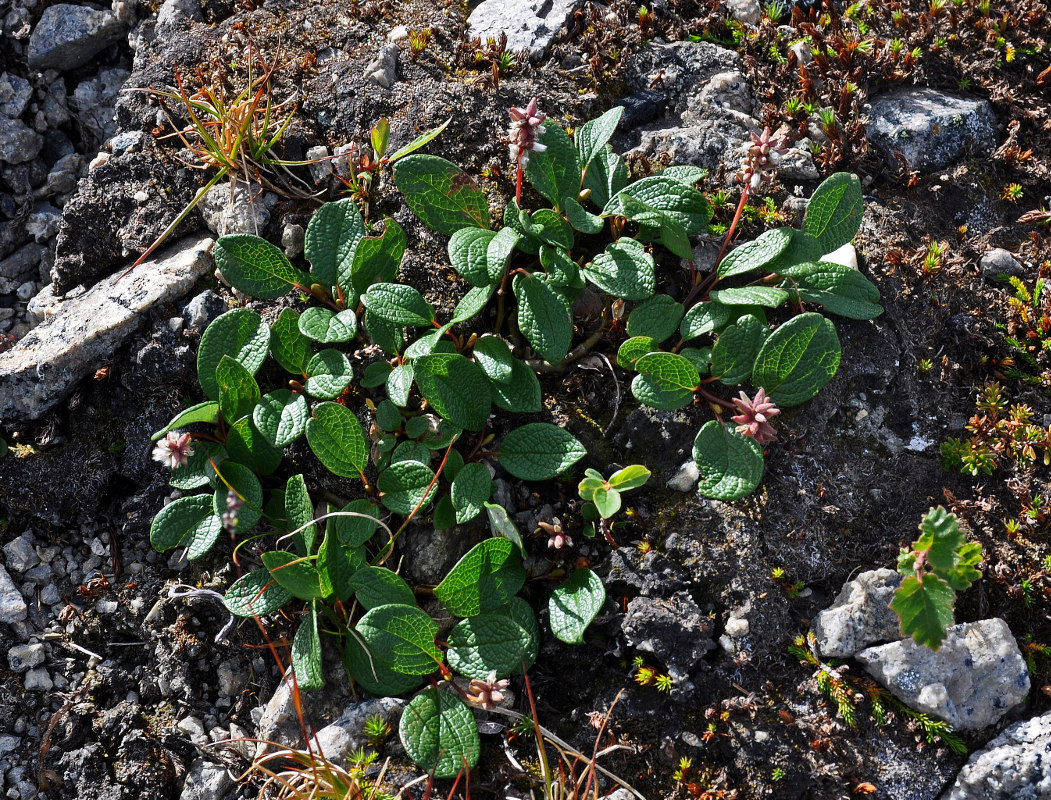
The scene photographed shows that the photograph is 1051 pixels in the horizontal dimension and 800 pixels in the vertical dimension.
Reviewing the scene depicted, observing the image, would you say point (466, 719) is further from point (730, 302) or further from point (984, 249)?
point (984, 249)

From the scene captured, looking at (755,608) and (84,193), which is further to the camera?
(84,193)

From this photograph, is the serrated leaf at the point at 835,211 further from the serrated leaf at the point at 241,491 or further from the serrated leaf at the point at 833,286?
the serrated leaf at the point at 241,491

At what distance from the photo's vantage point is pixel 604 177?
→ 3.75m

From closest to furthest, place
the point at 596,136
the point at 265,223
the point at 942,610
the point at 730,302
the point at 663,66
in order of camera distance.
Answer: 1. the point at 942,610
2. the point at 730,302
3. the point at 596,136
4. the point at 265,223
5. the point at 663,66

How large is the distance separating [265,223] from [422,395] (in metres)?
1.30

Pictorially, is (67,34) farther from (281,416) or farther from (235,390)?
(281,416)

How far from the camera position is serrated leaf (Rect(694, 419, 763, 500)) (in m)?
3.20

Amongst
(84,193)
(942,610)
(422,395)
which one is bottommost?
(942,610)

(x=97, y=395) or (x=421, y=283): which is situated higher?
(x=421, y=283)

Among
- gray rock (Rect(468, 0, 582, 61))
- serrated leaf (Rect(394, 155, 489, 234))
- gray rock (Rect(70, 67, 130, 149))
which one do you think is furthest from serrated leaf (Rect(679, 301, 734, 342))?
gray rock (Rect(70, 67, 130, 149))

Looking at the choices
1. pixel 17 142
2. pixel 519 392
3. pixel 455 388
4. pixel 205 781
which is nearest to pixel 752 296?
pixel 519 392

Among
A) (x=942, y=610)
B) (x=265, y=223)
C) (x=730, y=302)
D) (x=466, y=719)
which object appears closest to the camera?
(x=942, y=610)

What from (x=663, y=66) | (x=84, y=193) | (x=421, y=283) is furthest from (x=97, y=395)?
(x=663, y=66)

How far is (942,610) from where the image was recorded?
2.82 meters
